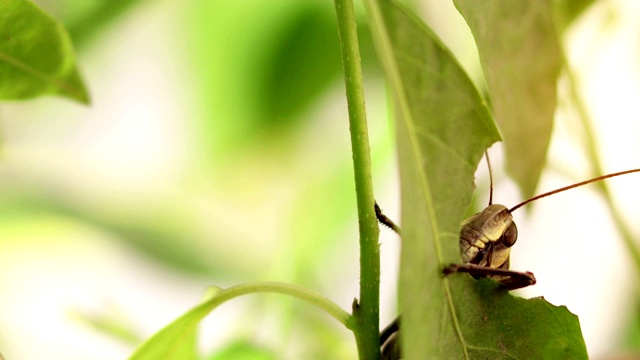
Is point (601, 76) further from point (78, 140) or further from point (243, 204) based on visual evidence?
point (78, 140)

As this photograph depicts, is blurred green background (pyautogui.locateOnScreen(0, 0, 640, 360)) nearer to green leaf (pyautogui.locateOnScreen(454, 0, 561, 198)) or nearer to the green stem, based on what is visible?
the green stem

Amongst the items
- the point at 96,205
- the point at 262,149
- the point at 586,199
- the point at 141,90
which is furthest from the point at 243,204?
the point at 586,199

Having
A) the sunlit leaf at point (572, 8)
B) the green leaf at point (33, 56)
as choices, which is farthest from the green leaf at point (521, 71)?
the sunlit leaf at point (572, 8)

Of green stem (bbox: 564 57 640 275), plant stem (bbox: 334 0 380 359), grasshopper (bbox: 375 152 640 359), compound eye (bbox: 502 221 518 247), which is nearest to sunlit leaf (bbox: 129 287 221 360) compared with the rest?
plant stem (bbox: 334 0 380 359)

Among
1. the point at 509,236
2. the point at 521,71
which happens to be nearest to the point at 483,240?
the point at 509,236

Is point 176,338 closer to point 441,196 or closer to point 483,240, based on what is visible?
point 441,196
